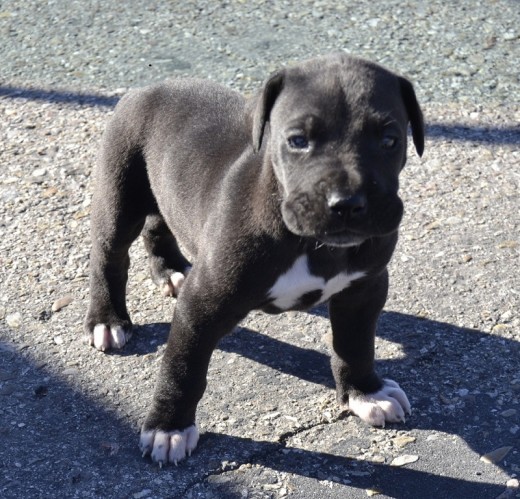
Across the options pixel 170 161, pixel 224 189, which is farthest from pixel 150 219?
pixel 224 189

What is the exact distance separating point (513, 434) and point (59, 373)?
1.95 meters

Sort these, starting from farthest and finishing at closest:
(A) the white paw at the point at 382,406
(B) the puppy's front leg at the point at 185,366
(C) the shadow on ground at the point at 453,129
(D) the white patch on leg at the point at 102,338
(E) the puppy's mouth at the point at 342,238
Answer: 1. (C) the shadow on ground at the point at 453,129
2. (D) the white patch on leg at the point at 102,338
3. (A) the white paw at the point at 382,406
4. (B) the puppy's front leg at the point at 185,366
5. (E) the puppy's mouth at the point at 342,238

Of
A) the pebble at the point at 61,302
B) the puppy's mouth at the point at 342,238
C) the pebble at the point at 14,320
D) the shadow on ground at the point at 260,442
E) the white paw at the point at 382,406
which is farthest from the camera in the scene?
the pebble at the point at 61,302

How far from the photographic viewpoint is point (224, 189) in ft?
12.9

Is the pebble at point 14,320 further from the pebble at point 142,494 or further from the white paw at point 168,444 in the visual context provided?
the pebble at point 142,494

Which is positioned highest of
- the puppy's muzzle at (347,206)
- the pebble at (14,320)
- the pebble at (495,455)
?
the puppy's muzzle at (347,206)

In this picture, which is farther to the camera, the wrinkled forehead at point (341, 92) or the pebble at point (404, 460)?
the pebble at point (404, 460)

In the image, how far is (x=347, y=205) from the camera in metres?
3.36

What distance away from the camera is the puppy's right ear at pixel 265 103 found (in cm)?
371

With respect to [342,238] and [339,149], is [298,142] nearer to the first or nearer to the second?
[339,149]

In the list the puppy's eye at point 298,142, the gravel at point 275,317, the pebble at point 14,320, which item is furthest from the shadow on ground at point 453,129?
the puppy's eye at point 298,142

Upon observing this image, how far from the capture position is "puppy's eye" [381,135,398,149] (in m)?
3.56

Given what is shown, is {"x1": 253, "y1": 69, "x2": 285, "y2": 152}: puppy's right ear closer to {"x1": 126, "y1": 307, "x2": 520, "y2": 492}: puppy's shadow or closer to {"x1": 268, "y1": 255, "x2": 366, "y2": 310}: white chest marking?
{"x1": 268, "y1": 255, "x2": 366, "y2": 310}: white chest marking

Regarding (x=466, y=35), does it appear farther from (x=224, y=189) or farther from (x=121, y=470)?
(x=121, y=470)
